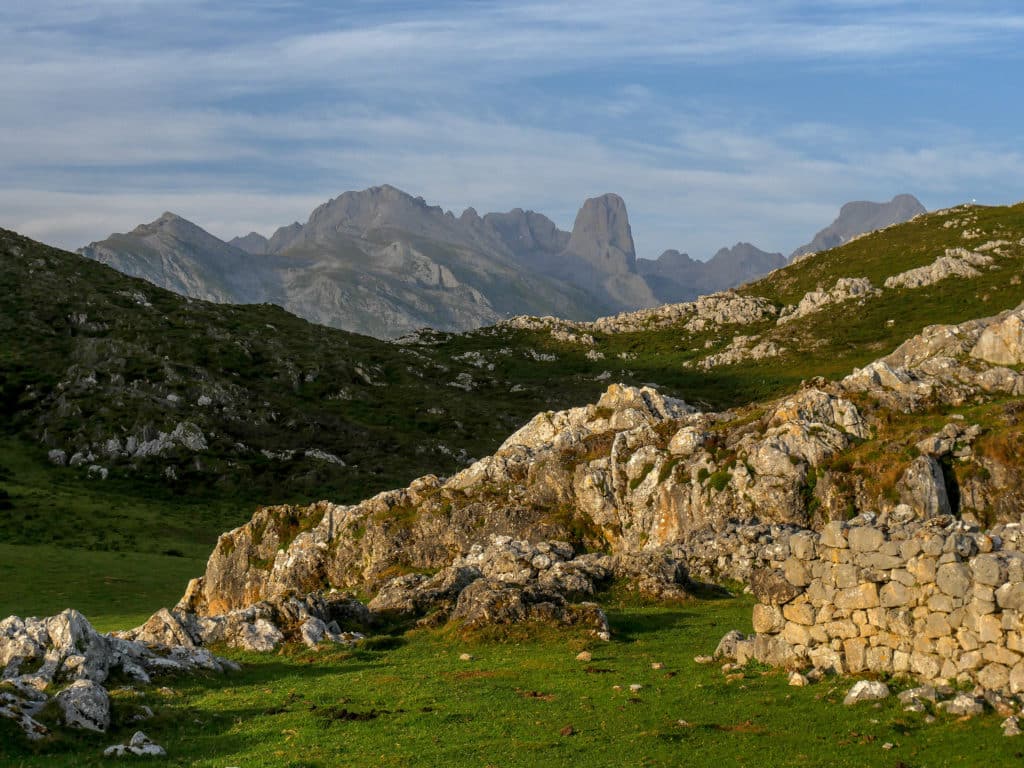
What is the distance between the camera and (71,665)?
32.0m

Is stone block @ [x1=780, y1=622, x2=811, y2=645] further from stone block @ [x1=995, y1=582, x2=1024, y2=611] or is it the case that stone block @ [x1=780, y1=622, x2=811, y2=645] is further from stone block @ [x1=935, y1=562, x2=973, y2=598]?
stone block @ [x1=995, y1=582, x2=1024, y2=611]

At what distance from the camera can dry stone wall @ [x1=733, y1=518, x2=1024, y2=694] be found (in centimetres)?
2600

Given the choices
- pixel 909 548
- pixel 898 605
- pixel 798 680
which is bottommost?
pixel 798 680

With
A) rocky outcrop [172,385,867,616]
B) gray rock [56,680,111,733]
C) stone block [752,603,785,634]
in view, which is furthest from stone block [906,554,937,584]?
gray rock [56,680,111,733]

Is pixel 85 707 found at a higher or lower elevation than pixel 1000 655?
higher

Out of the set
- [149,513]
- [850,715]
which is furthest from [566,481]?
[149,513]

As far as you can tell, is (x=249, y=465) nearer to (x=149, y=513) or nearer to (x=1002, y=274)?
(x=149, y=513)

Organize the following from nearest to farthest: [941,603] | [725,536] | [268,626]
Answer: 1. [941,603]
2. [268,626]
3. [725,536]

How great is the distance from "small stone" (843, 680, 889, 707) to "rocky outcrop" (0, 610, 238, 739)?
795 inches

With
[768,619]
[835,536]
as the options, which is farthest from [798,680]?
[835,536]

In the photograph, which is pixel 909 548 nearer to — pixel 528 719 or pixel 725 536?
pixel 528 719

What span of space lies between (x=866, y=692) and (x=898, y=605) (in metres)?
2.95

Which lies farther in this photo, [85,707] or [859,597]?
[859,597]

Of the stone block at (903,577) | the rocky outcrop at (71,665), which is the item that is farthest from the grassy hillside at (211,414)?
the stone block at (903,577)
